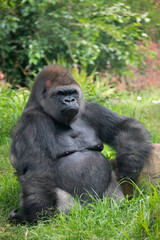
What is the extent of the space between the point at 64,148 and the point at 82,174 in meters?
0.30

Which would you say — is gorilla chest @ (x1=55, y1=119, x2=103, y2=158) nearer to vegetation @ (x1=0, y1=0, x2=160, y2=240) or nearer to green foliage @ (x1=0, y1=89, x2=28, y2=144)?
vegetation @ (x1=0, y1=0, x2=160, y2=240)

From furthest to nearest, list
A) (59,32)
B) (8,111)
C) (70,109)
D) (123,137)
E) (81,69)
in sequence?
(81,69) < (59,32) < (8,111) < (123,137) < (70,109)

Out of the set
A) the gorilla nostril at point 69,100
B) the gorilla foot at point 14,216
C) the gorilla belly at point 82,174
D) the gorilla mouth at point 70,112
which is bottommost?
the gorilla foot at point 14,216

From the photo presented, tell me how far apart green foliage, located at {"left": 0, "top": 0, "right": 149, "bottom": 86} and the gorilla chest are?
150 inches

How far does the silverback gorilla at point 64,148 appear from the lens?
3529mm

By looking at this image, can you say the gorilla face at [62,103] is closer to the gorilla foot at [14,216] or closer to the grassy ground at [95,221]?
the grassy ground at [95,221]

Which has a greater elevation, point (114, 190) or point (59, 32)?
point (114, 190)

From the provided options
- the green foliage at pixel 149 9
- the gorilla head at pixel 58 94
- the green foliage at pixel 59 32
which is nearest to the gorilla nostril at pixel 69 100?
the gorilla head at pixel 58 94

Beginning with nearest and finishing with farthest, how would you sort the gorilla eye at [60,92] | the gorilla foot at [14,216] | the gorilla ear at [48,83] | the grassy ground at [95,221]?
the grassy ground at [95,221] → the gorilla foot at [14,216] → the gorilla eye at [60,92] → the gorilla ear at [48,83]

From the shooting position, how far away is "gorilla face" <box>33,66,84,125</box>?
368cm

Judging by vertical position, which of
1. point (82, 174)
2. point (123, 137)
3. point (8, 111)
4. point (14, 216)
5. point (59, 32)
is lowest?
point (8, 111)

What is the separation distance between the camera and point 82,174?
12.1 feet

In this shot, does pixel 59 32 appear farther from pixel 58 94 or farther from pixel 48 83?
pixel 58 94

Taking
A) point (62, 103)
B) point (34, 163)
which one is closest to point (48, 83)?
point (62, 103)
